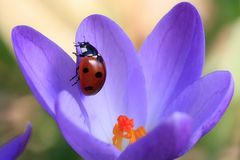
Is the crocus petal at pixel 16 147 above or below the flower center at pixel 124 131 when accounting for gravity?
above

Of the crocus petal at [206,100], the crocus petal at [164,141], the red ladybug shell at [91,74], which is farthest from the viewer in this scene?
the red ladybug shell at [91,74]

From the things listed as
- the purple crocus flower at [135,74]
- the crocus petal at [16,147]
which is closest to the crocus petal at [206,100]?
the purple crocus flower at [135,74]

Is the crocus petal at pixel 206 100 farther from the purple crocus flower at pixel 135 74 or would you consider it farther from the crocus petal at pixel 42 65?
the crocus petal at pixel 42 65

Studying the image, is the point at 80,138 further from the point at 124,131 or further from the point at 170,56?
the point at 170,56

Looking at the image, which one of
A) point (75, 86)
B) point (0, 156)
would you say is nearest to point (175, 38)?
point (75, 86)

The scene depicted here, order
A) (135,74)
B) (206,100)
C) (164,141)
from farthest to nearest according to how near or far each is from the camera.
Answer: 1. (135,74)
2. (206,100)
3. (164,141)

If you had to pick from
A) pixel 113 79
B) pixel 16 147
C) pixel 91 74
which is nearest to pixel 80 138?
pixel 16 147

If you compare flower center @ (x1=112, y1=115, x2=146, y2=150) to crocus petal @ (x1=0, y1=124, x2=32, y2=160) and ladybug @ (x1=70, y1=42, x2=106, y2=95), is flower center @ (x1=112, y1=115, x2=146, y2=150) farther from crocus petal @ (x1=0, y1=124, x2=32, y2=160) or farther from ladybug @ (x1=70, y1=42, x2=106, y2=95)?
crocus petal @ (x1=0, y1=124, x2=32, y2=160)
